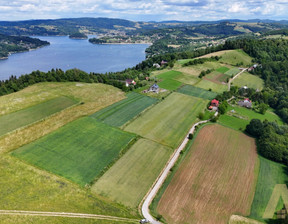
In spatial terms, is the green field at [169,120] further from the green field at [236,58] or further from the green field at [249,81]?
the green field at [236,58]

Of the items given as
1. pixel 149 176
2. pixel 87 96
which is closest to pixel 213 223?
pixel 149 176

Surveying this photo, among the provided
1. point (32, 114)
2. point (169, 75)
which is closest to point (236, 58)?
point (169, 75)

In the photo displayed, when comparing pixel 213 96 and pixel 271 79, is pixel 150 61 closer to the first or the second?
pixel 213 96

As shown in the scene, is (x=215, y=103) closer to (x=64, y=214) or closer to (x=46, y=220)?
(x=64, y=214)

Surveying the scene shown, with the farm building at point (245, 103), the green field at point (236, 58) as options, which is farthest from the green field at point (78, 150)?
the green field at point (236, 58)

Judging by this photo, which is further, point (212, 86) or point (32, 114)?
point (212, 86)

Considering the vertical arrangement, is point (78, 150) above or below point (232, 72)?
below
